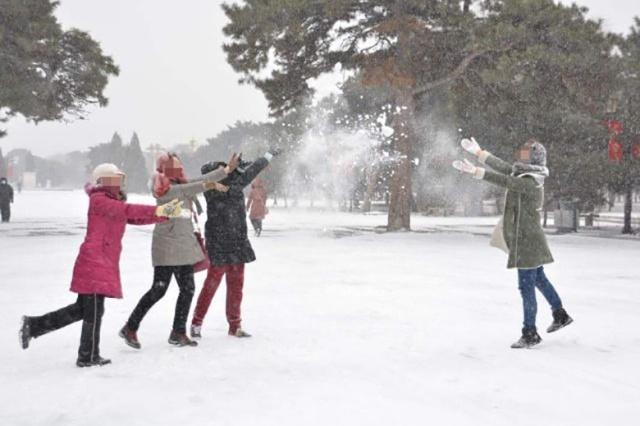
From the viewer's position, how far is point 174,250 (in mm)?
5191

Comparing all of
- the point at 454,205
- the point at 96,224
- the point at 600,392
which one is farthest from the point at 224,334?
the point at 454,205

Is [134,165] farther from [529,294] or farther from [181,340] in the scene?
[529,294]

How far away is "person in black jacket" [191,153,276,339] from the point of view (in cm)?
557

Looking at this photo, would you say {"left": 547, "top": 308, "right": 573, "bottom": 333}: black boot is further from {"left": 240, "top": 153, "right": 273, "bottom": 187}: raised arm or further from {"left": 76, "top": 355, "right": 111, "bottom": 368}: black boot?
{"left": 76, "top": 355, "right": 111, "bottom": 368}: black boot

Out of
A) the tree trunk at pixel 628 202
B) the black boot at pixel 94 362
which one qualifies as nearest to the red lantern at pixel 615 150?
the tree trunk at pixel 628 202

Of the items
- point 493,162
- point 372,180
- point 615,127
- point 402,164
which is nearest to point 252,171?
point 493,162

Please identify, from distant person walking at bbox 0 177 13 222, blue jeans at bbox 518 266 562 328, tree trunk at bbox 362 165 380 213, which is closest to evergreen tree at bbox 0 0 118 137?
distant person walking at bbox 0 177 13 222

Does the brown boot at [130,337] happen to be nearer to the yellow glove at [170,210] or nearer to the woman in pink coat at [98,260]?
the woman in pink coat at [98,260]

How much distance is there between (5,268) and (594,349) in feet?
30.7

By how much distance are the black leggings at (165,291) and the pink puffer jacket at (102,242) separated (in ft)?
1.67

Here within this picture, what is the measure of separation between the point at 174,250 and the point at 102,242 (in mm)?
645

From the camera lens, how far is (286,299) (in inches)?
310

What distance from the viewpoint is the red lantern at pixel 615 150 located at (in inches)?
754

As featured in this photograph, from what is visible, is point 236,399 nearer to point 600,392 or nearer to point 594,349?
point 600,392
